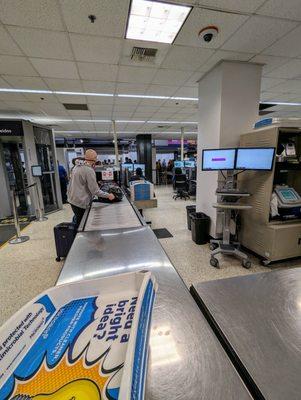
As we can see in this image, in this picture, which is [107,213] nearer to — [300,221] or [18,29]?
[18,29]

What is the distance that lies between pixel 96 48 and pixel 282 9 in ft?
7.68

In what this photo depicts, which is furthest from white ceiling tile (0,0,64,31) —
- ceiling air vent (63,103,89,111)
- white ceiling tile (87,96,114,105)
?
ceiling air vent (63,103,89,111)

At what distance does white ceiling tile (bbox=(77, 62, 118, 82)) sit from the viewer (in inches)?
132

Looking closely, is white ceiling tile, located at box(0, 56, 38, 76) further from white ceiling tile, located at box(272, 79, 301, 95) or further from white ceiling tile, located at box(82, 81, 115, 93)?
white ceiling tile, located at box(272, 79, 301, 95)

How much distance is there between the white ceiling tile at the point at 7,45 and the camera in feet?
8.23

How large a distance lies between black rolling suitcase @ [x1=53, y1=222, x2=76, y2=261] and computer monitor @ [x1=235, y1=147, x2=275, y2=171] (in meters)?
2.86

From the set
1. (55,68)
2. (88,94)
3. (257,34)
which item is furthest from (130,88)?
(257,34)

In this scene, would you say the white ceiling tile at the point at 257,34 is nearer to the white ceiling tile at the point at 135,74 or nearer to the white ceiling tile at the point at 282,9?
the white ceiling tile at the point at 282,9

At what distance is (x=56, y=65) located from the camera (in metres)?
3.34

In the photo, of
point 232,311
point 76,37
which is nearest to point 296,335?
point 232,311

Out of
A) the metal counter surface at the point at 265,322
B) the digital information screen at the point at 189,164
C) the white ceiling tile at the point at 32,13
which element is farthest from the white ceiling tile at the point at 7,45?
the digital information screen at the point at 189,164

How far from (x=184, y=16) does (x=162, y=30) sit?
365 mm

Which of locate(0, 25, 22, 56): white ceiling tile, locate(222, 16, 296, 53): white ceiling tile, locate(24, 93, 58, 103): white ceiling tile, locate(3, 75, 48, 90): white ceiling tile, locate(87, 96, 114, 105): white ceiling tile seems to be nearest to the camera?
locate(222, 16, 296, 53): white ceiling tile

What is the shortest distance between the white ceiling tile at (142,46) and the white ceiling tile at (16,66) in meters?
1.59
